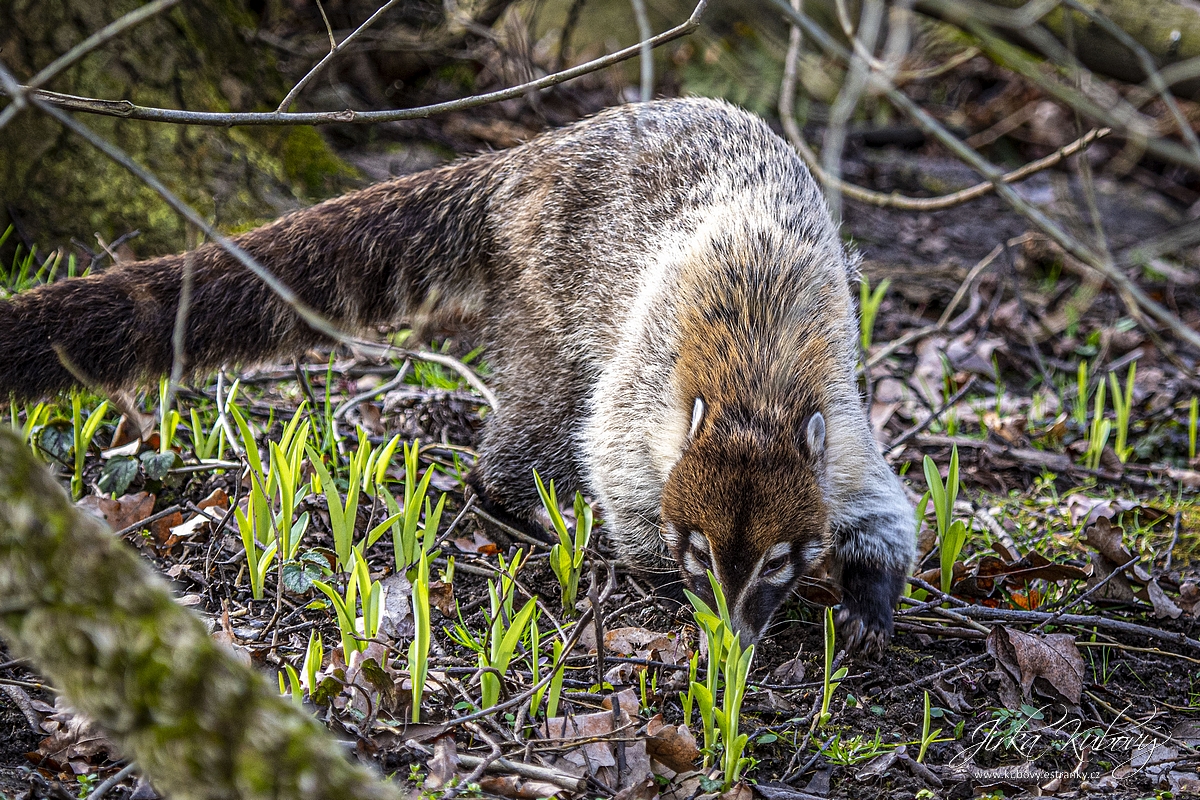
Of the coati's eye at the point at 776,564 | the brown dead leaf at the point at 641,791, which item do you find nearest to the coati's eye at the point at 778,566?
the coati's eye at the point at 776,564

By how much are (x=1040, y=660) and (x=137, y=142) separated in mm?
4898

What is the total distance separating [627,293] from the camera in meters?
4.00

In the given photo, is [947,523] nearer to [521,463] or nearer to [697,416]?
[697,416]

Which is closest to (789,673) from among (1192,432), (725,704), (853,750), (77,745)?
(853,750)

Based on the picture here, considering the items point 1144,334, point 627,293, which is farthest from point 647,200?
point 1144,334

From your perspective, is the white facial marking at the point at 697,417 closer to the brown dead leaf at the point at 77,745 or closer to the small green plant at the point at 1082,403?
the brown dead leaf at the point at 77,745

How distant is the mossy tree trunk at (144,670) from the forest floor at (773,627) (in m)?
0.78

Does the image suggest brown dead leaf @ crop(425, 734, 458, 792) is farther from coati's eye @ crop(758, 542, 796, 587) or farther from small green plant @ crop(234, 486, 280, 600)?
coati's eye @ crop(758, 542, 796, 587)

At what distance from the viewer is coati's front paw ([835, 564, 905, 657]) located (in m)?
3.38

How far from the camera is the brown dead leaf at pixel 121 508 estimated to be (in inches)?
133

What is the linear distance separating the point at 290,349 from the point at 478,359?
1.21 meters

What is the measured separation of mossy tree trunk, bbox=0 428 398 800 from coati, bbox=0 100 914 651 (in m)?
1.77

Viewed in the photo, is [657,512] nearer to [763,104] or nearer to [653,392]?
[653,392]

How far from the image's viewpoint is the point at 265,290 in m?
3.99
